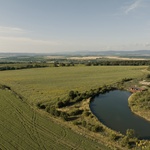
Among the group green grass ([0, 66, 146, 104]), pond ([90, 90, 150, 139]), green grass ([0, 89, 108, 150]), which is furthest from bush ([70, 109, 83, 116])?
green grass ([0, 66, 146, 104])

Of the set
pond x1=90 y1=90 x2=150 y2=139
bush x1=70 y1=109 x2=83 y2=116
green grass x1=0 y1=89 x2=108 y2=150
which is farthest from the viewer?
bush x1=70 y1=109 x2=83 y2=116

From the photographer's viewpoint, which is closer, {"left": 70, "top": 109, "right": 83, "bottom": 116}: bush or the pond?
the pond

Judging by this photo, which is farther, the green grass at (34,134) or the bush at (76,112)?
the bush at (76,112)

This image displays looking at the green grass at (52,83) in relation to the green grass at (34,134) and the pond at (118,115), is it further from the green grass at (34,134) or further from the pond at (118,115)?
the green grass at (34,134)

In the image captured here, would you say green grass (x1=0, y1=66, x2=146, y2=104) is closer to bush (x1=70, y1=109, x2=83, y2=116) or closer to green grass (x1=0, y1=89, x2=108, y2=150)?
green grass (x1=0, y1=89, x2=108, y2=150)

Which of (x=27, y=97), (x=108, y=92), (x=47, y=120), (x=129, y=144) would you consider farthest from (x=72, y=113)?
(x=108, y=92)

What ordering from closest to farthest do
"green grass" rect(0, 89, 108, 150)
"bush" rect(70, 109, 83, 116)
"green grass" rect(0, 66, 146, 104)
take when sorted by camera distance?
"green grass" rect(0, 89, 108, 150), "bush" rect(70, 109, 83, 116), "green grass" rect(0, 66, 146, 104)

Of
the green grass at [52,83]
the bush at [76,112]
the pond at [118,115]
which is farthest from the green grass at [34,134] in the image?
the green grass at [52,83]

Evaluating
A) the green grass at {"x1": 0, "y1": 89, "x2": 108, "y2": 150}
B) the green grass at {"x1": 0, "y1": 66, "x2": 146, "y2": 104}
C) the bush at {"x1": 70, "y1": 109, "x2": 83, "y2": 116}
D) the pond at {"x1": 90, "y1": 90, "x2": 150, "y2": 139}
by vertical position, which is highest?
the green grass at {"x1": 0, "y1": 66, "x2": 146, "y2": 104}

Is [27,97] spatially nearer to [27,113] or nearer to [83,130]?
[27,113]
